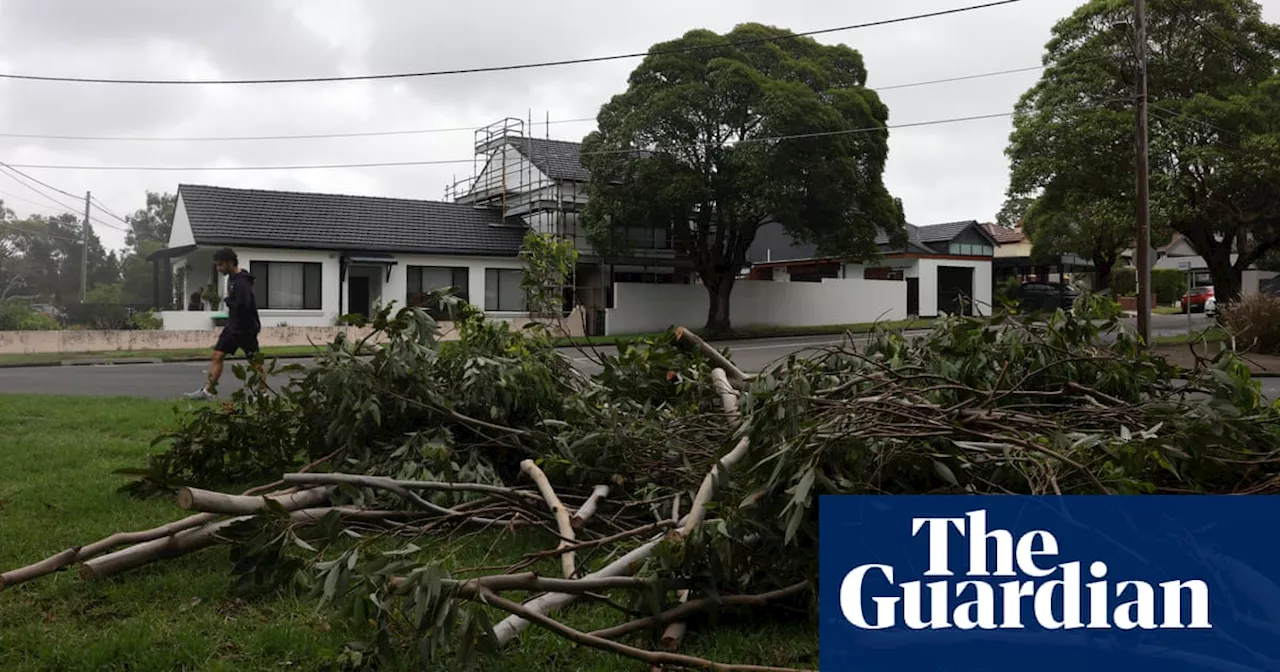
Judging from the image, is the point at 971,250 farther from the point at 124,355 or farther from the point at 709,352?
the point at 709,352

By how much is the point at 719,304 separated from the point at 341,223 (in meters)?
12.1

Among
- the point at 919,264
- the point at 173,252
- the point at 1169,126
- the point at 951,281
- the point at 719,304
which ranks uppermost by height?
the point at 1169,126

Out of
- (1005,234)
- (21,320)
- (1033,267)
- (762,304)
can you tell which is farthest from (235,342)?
(1005,234)

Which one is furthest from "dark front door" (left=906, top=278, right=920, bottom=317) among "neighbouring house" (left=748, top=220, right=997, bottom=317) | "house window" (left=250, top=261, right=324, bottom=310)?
"house window" (left=250, top=261, right=324, bottom=310)

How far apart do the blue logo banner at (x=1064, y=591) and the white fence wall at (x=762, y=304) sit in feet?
90.0

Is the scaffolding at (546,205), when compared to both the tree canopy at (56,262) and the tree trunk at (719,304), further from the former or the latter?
the tree canopy at (56,262)

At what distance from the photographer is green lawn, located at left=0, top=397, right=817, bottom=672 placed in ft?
9.87

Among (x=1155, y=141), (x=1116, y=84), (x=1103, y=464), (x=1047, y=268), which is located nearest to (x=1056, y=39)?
(x=1116, y=84)

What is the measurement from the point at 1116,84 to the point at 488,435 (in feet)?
76.5

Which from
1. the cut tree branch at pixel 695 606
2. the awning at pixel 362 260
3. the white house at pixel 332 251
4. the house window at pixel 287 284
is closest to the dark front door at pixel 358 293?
the white house at pixel 332 251

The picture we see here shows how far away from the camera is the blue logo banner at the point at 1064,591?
246 cm

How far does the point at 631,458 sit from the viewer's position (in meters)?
4.41

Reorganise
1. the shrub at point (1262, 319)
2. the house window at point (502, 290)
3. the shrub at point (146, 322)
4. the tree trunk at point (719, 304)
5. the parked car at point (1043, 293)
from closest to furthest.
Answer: the shrub at point (1262, 319)
the shrub at point (146, 322)
the tree trunk at point (719, 304)
the house window at point (502, 290)
the parked car at point (1043, 293)

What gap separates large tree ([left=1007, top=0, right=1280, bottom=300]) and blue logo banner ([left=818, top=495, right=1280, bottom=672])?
21.5 m
